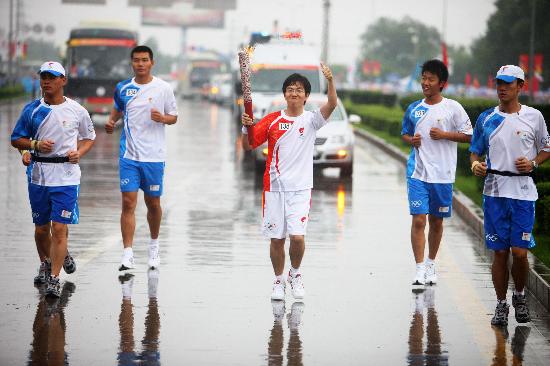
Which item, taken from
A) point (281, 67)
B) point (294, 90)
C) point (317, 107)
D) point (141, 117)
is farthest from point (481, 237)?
point (281, 67)

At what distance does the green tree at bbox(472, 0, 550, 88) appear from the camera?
79.2m

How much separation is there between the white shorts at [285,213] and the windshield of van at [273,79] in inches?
759

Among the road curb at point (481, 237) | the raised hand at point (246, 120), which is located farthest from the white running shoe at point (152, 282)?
the road curb at point (481, 237)

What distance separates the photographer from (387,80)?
142875 millimetres

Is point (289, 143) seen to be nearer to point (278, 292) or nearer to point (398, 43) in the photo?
point (278, 292)

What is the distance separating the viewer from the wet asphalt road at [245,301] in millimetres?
7676

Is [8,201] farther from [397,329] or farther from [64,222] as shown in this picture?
[397,329]

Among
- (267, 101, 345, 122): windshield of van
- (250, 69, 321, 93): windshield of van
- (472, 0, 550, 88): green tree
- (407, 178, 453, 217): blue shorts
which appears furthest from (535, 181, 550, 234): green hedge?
(472, 0, 550, 88): green tree

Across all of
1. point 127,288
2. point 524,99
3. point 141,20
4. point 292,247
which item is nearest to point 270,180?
point 292,247

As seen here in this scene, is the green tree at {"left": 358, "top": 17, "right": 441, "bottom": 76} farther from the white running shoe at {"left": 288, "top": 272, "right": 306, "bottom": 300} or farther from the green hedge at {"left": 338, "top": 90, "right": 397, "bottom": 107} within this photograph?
the white running shoe at {"left": 288, "top": 272, "right": 306, "bottom": 300}

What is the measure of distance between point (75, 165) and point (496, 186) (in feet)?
10.5

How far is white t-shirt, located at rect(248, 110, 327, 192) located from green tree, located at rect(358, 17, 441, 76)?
14226cm

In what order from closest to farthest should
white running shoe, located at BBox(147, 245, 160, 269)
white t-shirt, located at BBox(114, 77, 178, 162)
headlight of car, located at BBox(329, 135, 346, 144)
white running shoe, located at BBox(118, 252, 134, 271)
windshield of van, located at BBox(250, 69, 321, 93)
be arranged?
white running shoe, located at BBox(118, 252, 134, 271) → white t-shirt, located at BBox(114, 77, 178, 162) → white running shoe, located at BBox(147, 245, 160, 269) → headlight of car, located at BBox(329, 135, 346, 144) → windshield of van, located at BBox(250, 69, 321, 93)

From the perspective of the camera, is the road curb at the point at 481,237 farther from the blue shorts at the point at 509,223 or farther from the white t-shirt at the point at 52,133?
the white t-shirt at the point at 52,133
